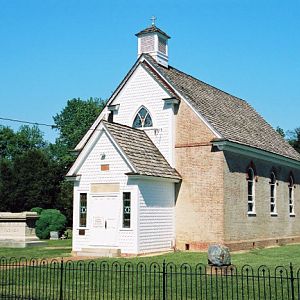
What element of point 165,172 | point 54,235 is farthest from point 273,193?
point 54,235

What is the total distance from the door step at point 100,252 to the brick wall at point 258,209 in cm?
603

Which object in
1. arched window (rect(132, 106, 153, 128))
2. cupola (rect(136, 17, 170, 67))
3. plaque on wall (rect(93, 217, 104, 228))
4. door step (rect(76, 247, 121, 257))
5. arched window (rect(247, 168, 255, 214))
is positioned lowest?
door step (rect(76, 247, 121, 257))

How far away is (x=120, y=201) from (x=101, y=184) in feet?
4.68

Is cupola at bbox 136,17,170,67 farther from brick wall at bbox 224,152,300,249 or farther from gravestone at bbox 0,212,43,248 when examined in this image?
gravestone at bbox 0,212,43,248

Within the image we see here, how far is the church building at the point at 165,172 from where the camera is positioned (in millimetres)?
26734

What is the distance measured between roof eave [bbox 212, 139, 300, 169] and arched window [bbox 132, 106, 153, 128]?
4.47 metres

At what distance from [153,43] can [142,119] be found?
492cm

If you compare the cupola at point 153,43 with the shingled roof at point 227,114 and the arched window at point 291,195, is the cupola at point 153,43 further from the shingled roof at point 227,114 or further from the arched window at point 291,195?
the arched window at point 291,195

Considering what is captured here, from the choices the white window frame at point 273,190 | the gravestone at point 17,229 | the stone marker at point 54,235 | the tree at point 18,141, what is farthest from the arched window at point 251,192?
the tree at point 18,141

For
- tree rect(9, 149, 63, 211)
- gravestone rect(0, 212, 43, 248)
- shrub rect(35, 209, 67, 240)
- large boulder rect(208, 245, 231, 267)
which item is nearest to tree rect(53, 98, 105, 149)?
tree rect(9, 149, 63, 211)

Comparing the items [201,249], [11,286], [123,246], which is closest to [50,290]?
[11,286]

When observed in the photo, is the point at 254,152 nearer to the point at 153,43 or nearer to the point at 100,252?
the point at 153,43

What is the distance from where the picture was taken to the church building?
2673 cm

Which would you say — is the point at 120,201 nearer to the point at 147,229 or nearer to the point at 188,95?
the point at 147,229
